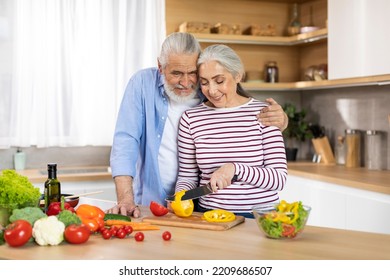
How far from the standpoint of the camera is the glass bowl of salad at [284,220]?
1985mm

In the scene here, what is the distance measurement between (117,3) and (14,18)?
2.63 feet

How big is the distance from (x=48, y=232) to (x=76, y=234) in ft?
0.29

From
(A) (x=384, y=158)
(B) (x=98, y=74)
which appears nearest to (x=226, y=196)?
(A) (x=384, y=158)

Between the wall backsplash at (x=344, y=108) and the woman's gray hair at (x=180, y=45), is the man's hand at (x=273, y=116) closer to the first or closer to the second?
the woman's gray hair at (x=180, y=45)

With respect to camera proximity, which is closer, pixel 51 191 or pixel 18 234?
pixel 18 234

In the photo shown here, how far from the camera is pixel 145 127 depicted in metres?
2.93

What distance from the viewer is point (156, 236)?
209 cm

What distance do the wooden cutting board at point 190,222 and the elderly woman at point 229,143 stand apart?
27 centimetres

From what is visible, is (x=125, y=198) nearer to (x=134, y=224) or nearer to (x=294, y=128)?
(x=134, y=224)

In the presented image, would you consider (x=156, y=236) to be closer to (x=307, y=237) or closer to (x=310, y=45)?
(x=307, y=237)

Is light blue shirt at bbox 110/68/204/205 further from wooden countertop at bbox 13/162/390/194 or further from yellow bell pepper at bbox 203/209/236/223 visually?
wooden countertop at bbox 13/162/390/194

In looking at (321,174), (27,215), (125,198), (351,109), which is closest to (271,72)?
(351,109)

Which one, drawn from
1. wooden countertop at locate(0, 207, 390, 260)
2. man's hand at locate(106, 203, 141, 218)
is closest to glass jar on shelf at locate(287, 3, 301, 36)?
man's hand at locate(106, 203, 141, 218)

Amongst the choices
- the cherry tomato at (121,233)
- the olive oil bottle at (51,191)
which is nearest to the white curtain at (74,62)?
the olive oil bottle at (51,191)
